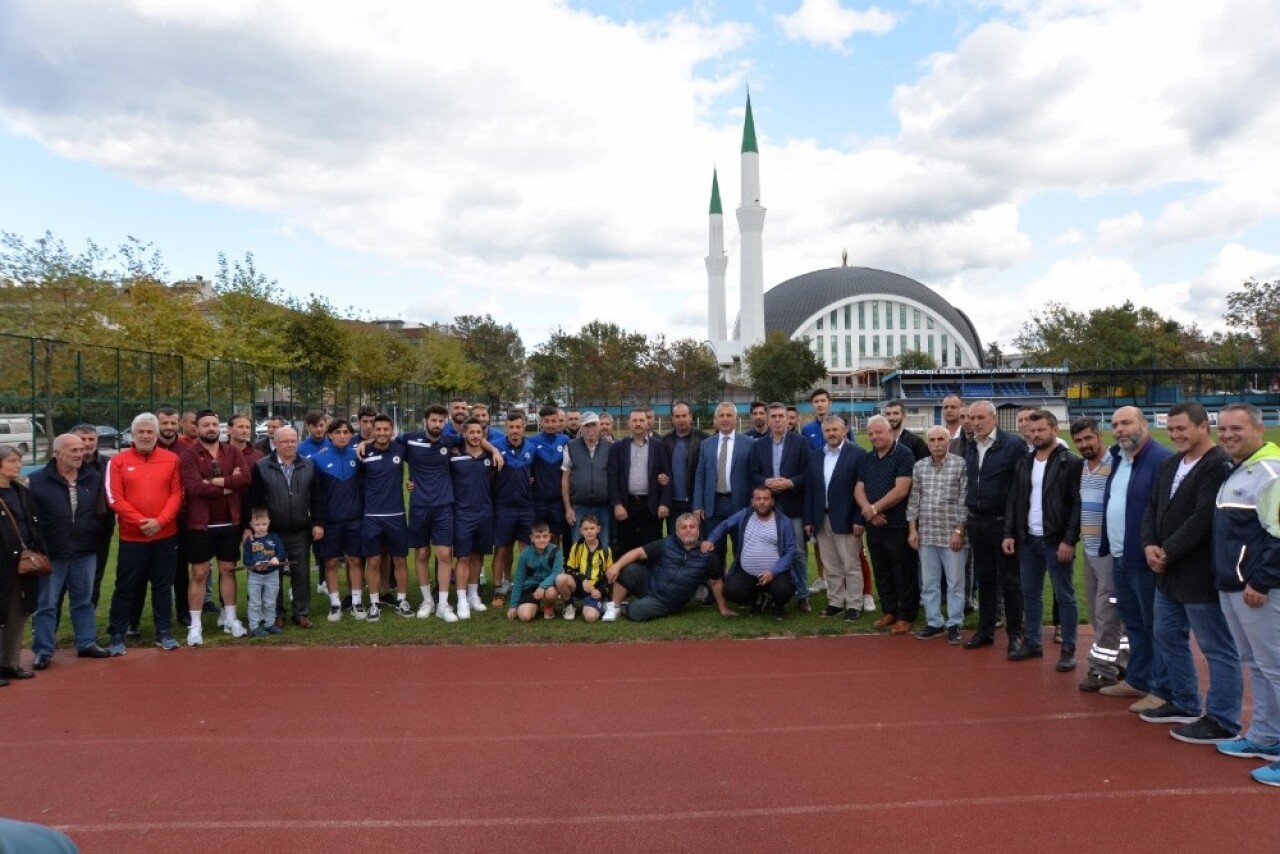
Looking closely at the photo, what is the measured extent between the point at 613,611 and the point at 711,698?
215 centimetres

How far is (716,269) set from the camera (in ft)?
289

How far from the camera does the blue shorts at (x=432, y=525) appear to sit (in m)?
7.55

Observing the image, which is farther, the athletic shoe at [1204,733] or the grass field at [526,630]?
the grass field at [526,630]

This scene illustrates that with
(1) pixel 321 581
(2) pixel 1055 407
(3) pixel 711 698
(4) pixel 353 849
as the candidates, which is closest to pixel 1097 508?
(3) pixel 711 698

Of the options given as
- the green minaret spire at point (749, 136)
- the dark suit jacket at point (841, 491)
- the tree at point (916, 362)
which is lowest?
the dark suit jacket at point (841, 491)

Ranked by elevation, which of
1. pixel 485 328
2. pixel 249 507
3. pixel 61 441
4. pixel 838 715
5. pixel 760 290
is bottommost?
pixel 838 715

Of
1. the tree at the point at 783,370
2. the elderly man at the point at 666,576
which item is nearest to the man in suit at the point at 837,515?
the elderly man at the point at 666,576

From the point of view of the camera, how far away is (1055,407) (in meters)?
→ 63.8

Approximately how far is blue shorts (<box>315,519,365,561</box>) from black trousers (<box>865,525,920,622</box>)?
15.5 ft

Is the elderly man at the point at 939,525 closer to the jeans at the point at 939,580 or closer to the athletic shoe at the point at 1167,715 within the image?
the jeans at the point at 939,580

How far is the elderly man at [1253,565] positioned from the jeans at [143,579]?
24.9 ft

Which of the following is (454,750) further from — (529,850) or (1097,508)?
(1097,508)

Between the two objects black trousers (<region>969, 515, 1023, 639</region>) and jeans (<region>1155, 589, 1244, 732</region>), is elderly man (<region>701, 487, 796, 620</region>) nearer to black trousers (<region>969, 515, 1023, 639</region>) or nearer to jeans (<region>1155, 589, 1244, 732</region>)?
black trousers (<region>969, 515, 1023, 639</region>)

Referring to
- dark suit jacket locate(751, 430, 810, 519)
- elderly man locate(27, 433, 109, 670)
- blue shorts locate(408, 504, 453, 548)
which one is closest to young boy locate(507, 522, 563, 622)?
blue shorts locate(408, 504, 453, 548)
